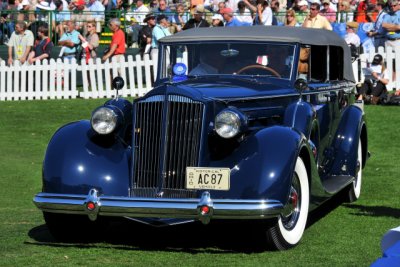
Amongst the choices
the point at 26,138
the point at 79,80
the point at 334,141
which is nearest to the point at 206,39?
the point at 334,141

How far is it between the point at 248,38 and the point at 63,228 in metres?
2.68

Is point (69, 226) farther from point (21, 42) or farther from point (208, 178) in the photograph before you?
point (21, 42)

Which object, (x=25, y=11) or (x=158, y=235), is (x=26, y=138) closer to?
(x=158, y=235)

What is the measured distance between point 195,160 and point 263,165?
559 millimetres

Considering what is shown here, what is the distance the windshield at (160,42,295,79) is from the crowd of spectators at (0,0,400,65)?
36.5ft

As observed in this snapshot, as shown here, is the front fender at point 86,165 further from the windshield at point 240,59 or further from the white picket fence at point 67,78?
the white picket fence at point 67,78

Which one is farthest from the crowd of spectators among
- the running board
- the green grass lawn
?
the running board

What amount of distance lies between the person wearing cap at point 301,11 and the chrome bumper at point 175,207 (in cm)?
1636

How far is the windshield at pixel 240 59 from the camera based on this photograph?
951 cm

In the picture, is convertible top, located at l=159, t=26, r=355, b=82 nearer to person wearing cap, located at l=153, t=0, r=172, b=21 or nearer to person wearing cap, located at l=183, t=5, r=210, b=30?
person wearing cap, located at l=183, t=5, r=210, b=30

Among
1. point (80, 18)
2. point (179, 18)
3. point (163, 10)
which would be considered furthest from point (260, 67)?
point (80, 18)

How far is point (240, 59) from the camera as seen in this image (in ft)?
31.5

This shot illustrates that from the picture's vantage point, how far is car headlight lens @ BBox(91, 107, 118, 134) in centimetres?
830

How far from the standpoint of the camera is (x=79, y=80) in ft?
82.5
